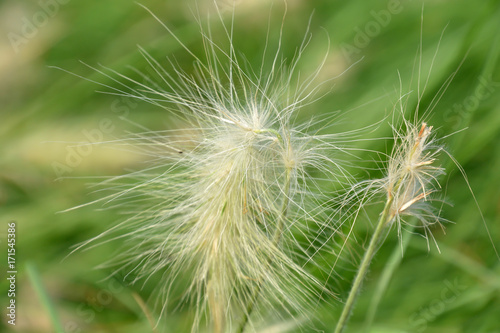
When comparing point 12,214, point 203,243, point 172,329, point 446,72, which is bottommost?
point 172,329

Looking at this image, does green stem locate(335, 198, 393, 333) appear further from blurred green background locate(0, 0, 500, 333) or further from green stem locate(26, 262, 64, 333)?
blurred green background locate(0, 0, 500, 333)

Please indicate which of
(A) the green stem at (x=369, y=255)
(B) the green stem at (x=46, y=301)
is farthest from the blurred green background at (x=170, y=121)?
(A) the green stem at (x=369, y=255)

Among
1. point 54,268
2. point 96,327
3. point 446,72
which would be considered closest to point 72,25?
point 54,268

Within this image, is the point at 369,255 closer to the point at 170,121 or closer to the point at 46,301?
the point at 46,301

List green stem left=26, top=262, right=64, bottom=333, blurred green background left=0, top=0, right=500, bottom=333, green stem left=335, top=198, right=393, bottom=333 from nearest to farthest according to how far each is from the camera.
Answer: green stem left=335, top=198, right=393, bottom=333
green stem left=26, top=262, right=64, bottom=333
blurred green background left=0, top=0, right=500, bottom=333

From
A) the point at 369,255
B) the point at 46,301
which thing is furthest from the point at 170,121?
the point at 369,255

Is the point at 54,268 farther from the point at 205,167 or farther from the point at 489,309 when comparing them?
the point at 489,309

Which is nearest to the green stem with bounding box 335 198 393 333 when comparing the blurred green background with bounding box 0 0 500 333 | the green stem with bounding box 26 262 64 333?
the green stem with bounding box 26 262 64 333

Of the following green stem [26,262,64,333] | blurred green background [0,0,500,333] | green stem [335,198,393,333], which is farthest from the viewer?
blurred green background [0,0,500,333]

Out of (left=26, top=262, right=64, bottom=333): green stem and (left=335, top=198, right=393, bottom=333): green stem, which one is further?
(left=26, top=262, right=64, bottom=333): green stem
